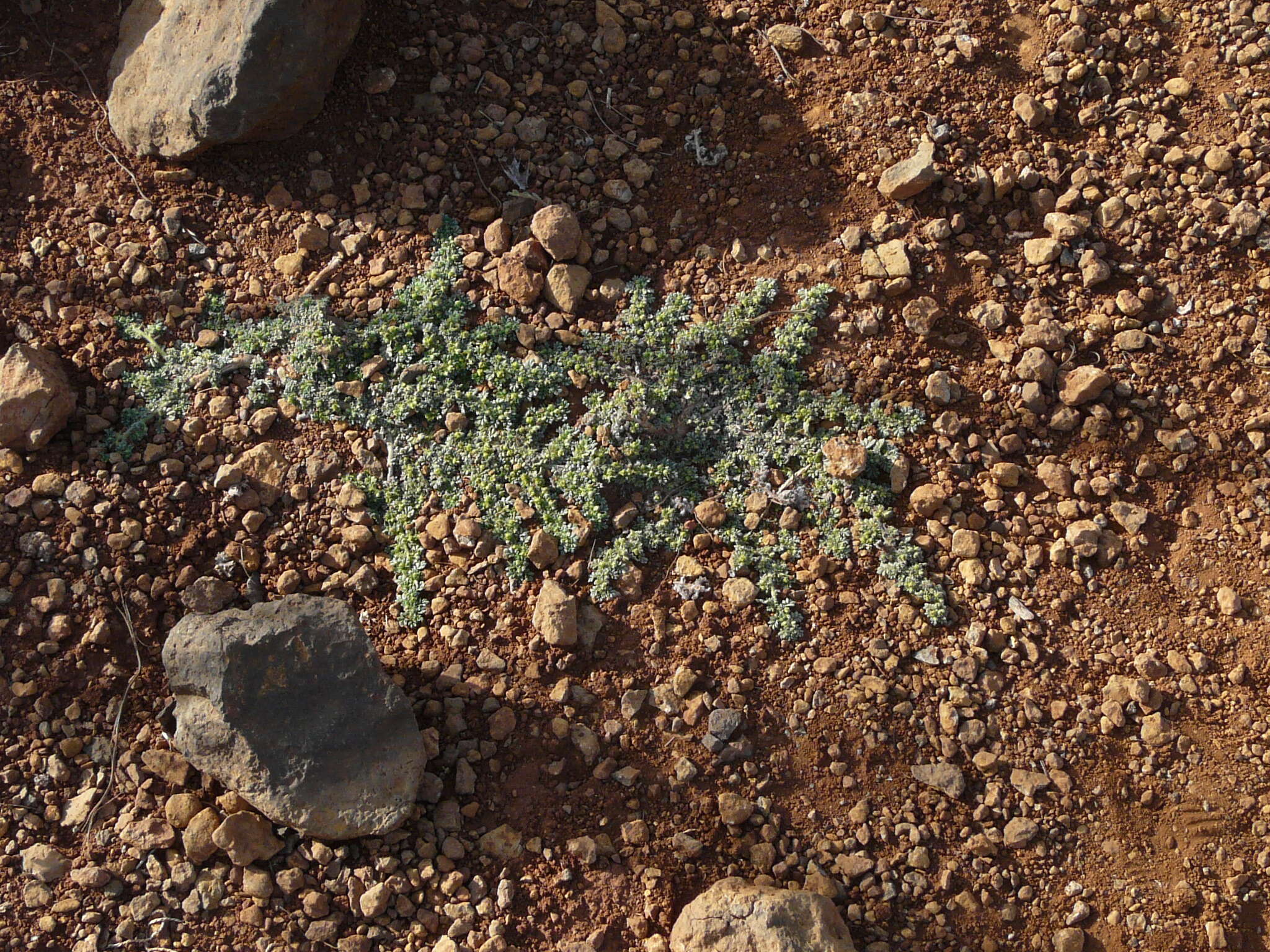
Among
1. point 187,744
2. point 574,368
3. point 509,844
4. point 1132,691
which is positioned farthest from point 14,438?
point 1132,691

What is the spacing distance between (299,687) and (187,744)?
395mm

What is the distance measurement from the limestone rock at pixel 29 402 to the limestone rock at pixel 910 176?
3.13 metres

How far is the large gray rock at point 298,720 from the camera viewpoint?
322cm

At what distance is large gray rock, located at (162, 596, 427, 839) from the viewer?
10.6 ft

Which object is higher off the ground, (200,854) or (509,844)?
(200,854)

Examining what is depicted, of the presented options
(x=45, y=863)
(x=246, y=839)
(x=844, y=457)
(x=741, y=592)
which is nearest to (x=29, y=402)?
(x=45, y=863)

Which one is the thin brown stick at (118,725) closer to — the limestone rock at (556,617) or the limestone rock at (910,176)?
the limestone rock at (556,617)

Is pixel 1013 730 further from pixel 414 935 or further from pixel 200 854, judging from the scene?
pixel 200 854

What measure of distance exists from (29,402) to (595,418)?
2.01 m

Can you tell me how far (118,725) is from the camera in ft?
11.4

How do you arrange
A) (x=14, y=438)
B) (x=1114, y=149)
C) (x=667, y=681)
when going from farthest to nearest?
(x=1114, y=149) < (x=14, y=438) < (x=667, y=681)

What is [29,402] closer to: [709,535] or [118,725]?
[118,725]

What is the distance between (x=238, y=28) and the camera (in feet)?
13.0

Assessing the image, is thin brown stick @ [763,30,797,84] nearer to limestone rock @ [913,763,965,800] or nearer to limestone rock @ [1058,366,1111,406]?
limestone rock @ [1058,366,1111,406]
